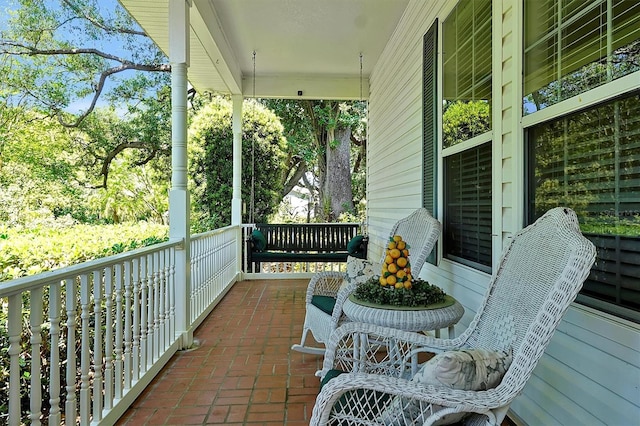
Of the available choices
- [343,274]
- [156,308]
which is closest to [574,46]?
[343,274]

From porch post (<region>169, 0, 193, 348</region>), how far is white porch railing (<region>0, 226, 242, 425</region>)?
0.16ft

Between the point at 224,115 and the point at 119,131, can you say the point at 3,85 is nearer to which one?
the point at 119,131

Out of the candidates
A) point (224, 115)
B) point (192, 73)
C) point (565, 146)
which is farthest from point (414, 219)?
point (224, 115)

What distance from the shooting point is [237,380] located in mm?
2707

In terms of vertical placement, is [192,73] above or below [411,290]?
above

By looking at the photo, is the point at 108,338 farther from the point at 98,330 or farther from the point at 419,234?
the point at 419,234

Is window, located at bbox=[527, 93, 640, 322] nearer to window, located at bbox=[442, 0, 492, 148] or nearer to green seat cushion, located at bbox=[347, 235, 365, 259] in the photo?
window, located at bbox=[442, 0, 492, 148]

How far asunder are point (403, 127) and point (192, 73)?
9.71 ft

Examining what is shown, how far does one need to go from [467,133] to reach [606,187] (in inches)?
53.7

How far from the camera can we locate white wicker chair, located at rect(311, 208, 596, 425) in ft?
4.04

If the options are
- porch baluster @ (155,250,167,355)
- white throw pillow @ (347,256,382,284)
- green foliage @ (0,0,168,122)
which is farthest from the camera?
green foliage @ (0,0,168,122)

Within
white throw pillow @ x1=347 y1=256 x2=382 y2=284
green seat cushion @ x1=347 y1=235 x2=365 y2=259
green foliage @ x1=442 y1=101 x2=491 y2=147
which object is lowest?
green seat cushion @ x1=347 y1=235 x2=365 y2=259

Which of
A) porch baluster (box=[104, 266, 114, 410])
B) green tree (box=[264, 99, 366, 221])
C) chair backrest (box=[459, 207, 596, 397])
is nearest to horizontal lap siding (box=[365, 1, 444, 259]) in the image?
chair backrest (box=[459, 207, 596, 397])

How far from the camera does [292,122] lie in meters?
12.5
